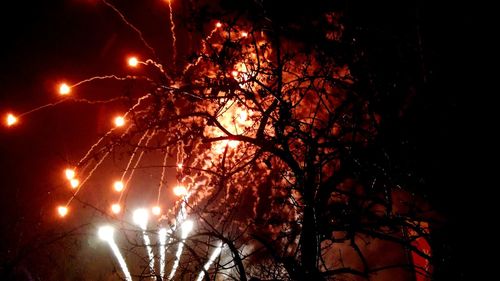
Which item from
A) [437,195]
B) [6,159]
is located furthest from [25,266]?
[437,195]

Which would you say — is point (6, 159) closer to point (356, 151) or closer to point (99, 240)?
point (99, 240)

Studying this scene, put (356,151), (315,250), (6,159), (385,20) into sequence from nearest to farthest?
(315,250), (356,151), (385,20), (6,159)

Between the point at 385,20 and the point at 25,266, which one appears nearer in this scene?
the point at 385,20

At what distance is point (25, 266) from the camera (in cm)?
1661

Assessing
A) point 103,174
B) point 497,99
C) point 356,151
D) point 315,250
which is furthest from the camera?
point 103,174

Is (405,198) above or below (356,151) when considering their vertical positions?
above

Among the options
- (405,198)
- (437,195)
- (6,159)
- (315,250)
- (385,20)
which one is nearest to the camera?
(315,250)

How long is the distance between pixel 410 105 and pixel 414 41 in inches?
55.9

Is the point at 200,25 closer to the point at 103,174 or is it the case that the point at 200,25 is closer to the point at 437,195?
the point at 437,195

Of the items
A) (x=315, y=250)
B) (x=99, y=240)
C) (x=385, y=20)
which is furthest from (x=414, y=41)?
(x=99, y=240)

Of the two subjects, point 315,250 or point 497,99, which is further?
point 497,99

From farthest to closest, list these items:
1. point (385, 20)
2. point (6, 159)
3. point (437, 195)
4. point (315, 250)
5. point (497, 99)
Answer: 1. point (6, 159)
2. point (385, 20)
3. point (437, 195)
4. point (497, 99)
5. point (315, 250)

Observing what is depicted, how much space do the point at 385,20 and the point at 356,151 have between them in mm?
4346

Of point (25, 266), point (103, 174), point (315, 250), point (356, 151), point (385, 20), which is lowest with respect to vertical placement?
point (315, 250)
